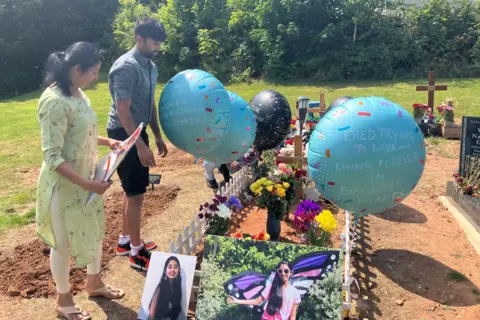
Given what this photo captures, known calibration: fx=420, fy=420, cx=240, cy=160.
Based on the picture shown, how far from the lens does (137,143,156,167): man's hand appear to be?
10.4 feet

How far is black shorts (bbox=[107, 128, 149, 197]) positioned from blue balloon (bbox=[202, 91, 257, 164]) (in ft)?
3.18

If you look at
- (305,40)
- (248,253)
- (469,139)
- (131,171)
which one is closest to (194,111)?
(131,171)

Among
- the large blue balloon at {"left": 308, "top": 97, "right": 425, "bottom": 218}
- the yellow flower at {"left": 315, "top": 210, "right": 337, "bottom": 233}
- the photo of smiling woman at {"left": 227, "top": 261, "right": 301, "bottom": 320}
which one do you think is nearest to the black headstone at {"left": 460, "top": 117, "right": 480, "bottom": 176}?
the large blue balloon at {"left": 308, "top": 97, "right": 425, "bottom": 218}

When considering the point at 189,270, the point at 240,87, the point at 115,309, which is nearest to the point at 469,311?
the point at 189,270

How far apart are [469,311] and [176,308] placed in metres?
2.20

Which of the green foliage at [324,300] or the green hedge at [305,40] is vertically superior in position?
the green hedge at [305,40]

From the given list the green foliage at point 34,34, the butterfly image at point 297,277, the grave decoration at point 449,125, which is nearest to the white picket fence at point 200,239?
the butterfly image at point 297,277

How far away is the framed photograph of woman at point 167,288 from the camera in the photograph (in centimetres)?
267

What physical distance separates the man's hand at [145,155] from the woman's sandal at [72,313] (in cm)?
117

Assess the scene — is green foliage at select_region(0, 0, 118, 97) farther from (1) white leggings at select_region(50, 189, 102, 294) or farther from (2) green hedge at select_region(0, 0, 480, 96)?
(1) white leggings at select_region(50, 189, 102, 294)

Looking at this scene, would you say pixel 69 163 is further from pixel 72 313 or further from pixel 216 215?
pixel 216 215

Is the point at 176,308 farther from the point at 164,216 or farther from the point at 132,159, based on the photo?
the point at 164,216

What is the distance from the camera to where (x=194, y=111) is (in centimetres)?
354

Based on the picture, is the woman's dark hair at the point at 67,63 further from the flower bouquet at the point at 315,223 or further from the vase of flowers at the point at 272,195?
the flower bouquet at the point at 315,223
